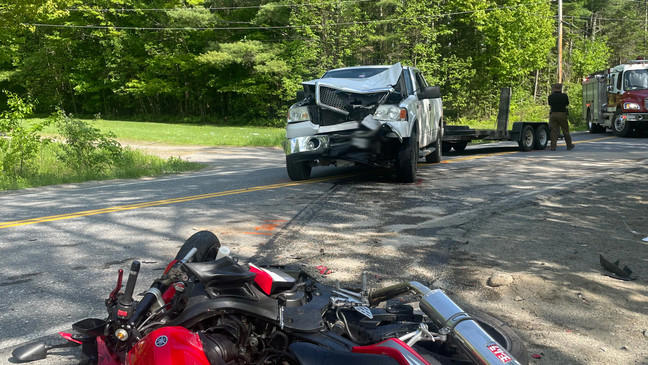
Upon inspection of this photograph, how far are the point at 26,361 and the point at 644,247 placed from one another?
5278mm

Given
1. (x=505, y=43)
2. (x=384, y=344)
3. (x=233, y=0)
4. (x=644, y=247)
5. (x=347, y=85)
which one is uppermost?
(x=233, y=0)

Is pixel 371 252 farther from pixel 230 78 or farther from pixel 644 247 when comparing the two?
pixel 230 78

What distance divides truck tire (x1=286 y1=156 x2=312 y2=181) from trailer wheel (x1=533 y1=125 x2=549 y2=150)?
8509 millimetres

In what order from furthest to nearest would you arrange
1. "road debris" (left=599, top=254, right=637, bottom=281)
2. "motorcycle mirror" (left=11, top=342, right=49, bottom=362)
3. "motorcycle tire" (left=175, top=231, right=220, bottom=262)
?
1. "road debris" (left=599, top=254, right=637, bottom=281)
2. "motorcycle mirror" (left=11, top=342, right=49, bottom=362)
3. "motorcycle tire" (left=175, top=231, right=220, bottom=262)

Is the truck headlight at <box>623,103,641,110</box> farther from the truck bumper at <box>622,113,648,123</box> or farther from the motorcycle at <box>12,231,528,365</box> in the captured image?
the motorcycle at <box>12,231,528,365</box>

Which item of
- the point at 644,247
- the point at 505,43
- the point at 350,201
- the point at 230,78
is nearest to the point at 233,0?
the point at 230,78

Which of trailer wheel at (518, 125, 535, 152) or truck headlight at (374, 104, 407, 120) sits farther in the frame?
trailer wheel at (518, 125, 535, 152)

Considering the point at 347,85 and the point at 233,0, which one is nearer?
the point at 347,85

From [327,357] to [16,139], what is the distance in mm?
13755

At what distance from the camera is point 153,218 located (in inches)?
283

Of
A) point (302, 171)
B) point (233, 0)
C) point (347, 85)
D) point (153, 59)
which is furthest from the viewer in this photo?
point (153, 59)

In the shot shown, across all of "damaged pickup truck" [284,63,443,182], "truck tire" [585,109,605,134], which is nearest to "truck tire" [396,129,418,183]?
"damaged pickup truck" [284,63,443,182]

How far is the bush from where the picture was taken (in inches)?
566

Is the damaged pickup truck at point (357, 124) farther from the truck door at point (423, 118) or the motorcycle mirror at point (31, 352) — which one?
the motorcycle mirror at point (31, 352)
